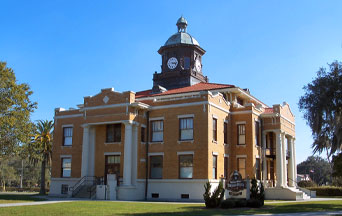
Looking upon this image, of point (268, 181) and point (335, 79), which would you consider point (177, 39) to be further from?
point (335, 79)

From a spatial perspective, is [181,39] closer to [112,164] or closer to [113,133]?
[113,133]

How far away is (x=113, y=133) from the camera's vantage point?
36344 millimetres

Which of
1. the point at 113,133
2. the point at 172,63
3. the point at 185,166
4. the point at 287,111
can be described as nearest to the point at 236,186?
the point at 185,166

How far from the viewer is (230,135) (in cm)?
3631

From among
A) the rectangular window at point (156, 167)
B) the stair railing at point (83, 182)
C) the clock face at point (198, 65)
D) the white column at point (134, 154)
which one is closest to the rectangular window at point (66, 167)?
the stair railing at point (83, 182)

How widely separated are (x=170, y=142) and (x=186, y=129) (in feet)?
5.96

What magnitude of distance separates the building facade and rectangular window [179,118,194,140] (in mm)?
84

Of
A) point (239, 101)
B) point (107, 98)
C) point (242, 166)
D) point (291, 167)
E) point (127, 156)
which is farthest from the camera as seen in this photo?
point (291, 167)

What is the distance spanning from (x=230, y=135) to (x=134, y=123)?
8.83 m

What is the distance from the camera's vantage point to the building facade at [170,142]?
3297 cm

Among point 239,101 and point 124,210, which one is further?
point 239,101

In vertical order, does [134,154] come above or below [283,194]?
above

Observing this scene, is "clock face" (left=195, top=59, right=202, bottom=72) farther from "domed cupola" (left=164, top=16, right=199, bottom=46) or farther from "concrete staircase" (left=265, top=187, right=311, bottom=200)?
"concrete staircase" (left=265, top=187, right=311, bottom=200)

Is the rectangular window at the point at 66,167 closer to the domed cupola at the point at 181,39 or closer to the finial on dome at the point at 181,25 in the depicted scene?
the domed cupola at the point at 181,39
